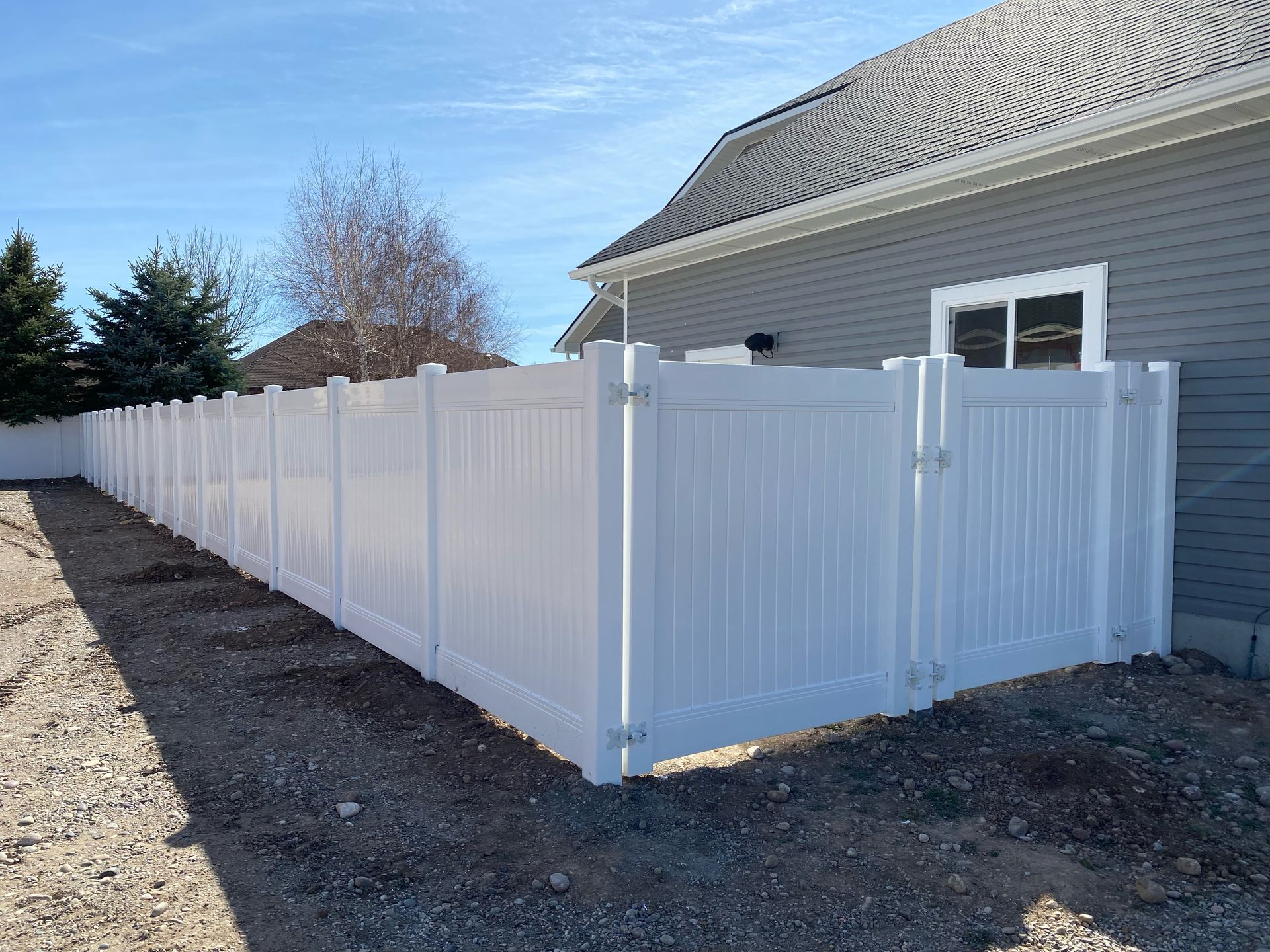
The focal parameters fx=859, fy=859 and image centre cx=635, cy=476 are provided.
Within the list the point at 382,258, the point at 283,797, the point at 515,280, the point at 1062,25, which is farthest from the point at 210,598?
the point at 515,280

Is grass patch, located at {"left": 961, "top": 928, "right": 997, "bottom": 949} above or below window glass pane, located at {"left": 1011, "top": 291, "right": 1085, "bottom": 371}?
below

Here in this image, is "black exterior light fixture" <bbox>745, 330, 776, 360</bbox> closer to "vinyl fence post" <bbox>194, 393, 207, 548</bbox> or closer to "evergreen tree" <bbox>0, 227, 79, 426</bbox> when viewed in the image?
"vinyl fence post" <bbox>194, 393, 207, 548</bbox>

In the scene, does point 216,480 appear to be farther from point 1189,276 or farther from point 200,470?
point 1189,276

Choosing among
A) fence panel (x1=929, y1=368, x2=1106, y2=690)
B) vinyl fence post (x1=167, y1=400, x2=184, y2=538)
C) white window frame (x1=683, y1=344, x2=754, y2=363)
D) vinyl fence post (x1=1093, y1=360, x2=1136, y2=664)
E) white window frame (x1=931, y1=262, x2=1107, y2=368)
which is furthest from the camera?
vinyl fence post (x1=167, y1=400, x2=184, y2=538)

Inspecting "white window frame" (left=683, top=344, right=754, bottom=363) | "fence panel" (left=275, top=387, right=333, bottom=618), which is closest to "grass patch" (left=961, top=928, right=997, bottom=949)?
"fence panel" (left=275, top=387, right=333, bottom=618)

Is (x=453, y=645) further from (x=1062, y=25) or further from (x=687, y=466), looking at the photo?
(x=1062, y=25)

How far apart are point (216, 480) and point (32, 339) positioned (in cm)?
1860

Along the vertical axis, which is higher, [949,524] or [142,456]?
[949,524]

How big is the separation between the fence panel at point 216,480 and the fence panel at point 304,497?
79.3 inches

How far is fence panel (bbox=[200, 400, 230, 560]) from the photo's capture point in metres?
8.95

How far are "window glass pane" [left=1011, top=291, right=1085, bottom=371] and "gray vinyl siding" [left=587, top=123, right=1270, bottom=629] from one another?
0.25m

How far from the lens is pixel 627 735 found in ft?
11.2

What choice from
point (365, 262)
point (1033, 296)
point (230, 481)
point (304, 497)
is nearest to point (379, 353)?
point (365, 262)

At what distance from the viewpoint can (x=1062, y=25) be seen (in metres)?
8.43
